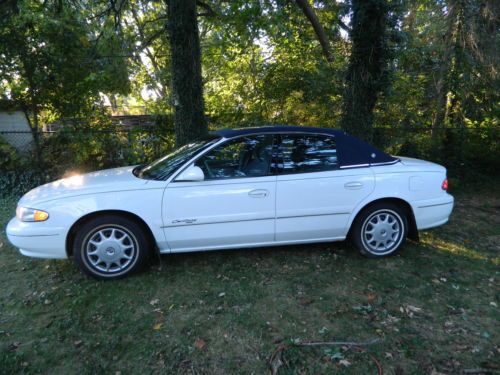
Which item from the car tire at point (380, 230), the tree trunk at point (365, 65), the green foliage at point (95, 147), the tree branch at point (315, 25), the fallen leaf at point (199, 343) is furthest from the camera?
the tree branch at point (315, 25)

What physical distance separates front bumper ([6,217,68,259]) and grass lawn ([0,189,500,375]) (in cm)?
41

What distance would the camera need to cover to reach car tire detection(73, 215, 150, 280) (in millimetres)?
3430

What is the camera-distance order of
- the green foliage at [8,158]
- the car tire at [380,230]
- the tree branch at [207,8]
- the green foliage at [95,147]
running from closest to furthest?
the car tire at [380,230], the green foliage at [8,158], the green foliage at [95,147], the tree branch at [207,8]

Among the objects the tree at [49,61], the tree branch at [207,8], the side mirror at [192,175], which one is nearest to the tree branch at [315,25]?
the tree branch at [207,8]

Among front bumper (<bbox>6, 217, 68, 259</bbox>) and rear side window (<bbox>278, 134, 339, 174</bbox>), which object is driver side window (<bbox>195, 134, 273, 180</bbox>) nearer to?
rear side window (<bbox>278, 134, 339, 174</bbox>)

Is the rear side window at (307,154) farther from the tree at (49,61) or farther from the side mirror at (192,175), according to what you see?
the tree at (49,61)

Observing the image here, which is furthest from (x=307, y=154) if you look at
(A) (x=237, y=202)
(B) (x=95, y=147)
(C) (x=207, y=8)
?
(C) (x=207, y=8)

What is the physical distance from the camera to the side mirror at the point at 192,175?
11.3 feet

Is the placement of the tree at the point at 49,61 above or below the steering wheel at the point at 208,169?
above

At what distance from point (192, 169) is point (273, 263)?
144cm

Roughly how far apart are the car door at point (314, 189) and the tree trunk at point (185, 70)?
101 inches

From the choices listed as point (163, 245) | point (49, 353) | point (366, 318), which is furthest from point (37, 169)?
Result: point (366, 318)

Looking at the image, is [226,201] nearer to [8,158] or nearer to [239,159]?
[239,159]

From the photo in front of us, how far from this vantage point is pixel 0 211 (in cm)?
622
